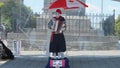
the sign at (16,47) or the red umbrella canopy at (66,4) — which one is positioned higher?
the red umbrella canopy at (66,4)

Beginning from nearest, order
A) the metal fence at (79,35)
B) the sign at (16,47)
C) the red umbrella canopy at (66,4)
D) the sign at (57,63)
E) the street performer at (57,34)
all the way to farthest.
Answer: the sign at (57,63) → the street performer at (57,34) → the red umbrella canopy at (66,4) → the sign at (16,47) → the metal fence at (79,35)

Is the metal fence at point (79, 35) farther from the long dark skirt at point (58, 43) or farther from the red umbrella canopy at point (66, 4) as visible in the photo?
the long dark skirt at point (58, 43)

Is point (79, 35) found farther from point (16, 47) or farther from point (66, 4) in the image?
point (66, 4)

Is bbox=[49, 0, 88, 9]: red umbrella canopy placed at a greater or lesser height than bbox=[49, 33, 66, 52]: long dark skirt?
greater

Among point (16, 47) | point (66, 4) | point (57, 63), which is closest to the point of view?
point (57, 63)

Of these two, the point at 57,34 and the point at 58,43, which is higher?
the point at 57,34

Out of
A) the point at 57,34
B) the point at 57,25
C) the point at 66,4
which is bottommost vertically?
the point at 57,34

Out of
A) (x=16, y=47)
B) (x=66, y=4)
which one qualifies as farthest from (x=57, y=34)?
(x=16, y=47)

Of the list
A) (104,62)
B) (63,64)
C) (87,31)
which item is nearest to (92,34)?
(87,31)

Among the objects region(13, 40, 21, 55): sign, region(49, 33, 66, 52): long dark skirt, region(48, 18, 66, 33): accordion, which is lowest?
region(13, 40, 21, 55): sign

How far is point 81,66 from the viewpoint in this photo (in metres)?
14.0

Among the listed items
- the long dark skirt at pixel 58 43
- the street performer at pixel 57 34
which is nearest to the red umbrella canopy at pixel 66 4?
the street performer at pixel 57 34

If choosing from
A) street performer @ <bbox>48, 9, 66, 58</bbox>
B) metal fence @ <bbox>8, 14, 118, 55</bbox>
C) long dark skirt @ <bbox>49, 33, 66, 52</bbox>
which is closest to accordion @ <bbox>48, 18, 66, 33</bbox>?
street performer @ <bbox>48, 9, 66, 58</bbox>

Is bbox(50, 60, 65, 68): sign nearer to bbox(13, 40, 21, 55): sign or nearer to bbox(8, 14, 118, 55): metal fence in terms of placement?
bbox(13, 40, 21, 55): sign
